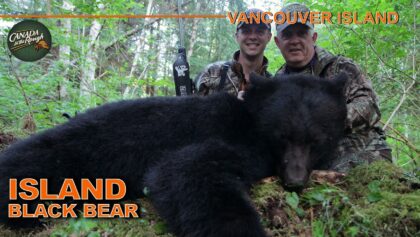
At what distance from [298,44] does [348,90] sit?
0.84 m

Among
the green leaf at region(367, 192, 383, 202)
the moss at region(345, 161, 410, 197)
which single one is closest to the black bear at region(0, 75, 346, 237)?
the moss at region(345, 161, 410, 197)

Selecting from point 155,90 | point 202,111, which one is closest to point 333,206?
point 202,111

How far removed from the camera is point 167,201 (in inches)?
89.3

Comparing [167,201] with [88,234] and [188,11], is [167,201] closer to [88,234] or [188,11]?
[88,234]

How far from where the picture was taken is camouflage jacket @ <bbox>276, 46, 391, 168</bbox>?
3396 millimetres

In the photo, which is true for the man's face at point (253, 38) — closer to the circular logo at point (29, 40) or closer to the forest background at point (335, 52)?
the forest background at point (335, 52)

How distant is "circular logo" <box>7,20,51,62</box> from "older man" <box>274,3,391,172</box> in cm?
454

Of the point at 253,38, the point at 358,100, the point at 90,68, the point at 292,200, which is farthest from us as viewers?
the point at 90,68

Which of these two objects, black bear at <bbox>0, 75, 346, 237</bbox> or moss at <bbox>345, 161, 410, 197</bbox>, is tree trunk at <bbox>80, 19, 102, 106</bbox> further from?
moss at <bbox>345, 161, 410, 197</bbox>

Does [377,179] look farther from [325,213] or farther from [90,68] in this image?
[90,68]

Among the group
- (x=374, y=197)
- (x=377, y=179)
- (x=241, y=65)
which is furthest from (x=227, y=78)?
(x=374, y=197)

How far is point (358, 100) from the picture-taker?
355 centimetres

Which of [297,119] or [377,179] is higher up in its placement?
[297,119]

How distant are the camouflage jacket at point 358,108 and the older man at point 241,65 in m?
0.92
